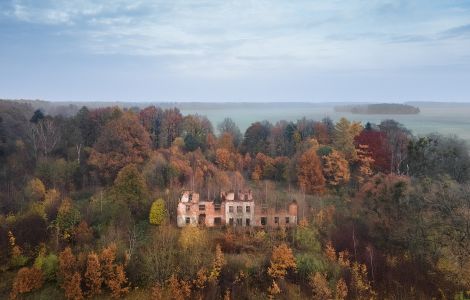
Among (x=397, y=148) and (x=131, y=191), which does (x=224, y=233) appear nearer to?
(x=131, y=191)

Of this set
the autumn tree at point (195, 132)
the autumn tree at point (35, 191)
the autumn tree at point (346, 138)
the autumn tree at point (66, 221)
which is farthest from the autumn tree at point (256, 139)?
the autumn tree at point (66, 221)

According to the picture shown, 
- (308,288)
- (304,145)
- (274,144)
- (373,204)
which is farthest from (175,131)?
(308,288)

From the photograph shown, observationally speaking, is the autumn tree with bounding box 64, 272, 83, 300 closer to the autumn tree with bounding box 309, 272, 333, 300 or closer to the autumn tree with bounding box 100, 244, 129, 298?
the autumn tree with bounding box 100, 244, 129, 298

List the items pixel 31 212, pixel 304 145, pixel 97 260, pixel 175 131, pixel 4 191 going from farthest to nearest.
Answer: pixel 175 131
pixel 304 145
pixel 4 191
pixel 31 212
pixel 97 260

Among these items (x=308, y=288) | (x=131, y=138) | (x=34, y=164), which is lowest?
(x=308, y=288)

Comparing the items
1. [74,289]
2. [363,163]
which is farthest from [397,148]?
[74,289]

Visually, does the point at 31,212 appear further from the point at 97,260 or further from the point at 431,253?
the point at 431,253

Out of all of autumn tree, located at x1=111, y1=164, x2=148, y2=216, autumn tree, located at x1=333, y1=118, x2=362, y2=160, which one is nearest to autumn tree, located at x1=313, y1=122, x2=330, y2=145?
autumn tree, located at x1=333, y1=118, x2=362, y2=160
